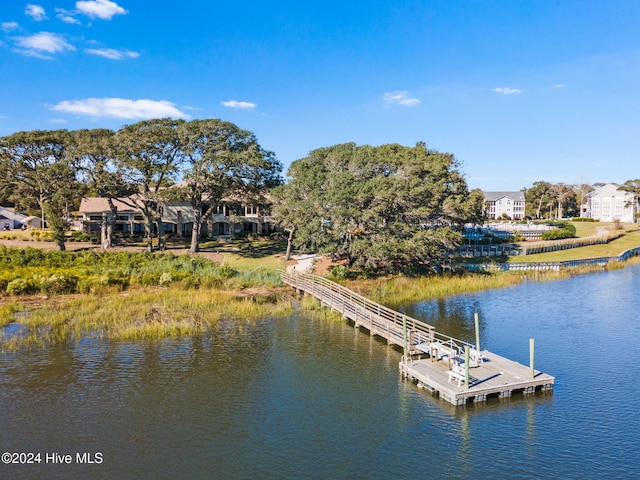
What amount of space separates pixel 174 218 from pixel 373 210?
1623 inches

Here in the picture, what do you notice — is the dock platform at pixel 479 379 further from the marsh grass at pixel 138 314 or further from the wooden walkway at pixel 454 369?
the marsh grass at pixel 138 314

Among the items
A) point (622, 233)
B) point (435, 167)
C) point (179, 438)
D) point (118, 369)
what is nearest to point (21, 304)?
point (118, 369)

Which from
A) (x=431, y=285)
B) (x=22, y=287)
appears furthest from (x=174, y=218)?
(x=431, y=285)

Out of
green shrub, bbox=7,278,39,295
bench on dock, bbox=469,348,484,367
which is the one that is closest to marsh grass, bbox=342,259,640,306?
bench on dock, bbox=469,348,484,367

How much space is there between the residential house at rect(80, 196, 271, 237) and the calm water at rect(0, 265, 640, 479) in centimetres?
4816

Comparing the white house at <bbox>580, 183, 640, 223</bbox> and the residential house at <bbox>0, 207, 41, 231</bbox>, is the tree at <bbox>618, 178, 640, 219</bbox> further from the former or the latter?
the residential house at <bbox>0, 207, 41, 231</bbox>

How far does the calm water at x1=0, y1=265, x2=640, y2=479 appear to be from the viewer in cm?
1555

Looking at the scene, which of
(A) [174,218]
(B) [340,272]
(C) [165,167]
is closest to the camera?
(B) [340,272]

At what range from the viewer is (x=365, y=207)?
1802 inches

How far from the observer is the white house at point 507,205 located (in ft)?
496

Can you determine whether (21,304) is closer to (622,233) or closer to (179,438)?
(179,438)

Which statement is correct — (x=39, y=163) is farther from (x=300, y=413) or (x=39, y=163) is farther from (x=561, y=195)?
(x=561, y=195)

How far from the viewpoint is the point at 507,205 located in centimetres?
15138

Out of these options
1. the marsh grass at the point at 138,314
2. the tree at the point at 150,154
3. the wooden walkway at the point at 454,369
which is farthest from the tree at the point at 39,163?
the wooden walkway at the point at 454,369
